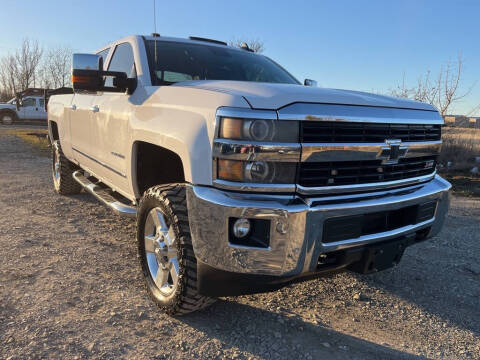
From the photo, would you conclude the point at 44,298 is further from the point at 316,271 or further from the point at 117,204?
the point at 316,271

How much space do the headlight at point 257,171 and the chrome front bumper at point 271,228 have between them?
0.28 feet

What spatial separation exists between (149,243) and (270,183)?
3.86 ft

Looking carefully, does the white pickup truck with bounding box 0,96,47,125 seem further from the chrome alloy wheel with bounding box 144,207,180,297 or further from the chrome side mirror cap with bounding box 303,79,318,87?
the chrome alloy wheel with bounding box 144,207,180,297

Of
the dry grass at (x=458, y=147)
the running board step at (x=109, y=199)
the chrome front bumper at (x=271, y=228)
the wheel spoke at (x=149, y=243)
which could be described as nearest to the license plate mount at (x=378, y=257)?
the chrome front bumper at (x=271, y=228)

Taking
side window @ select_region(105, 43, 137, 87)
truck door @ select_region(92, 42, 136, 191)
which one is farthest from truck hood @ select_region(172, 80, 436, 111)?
side window @ select_region(105, 43, 137, 87)

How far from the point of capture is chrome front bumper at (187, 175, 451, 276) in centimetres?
200

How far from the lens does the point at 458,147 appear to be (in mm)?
11930

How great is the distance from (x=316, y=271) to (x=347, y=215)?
0.35 metres

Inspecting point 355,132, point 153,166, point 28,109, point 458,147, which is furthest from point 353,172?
point 28,109

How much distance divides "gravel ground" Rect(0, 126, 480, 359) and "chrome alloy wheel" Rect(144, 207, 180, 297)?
0.21 m

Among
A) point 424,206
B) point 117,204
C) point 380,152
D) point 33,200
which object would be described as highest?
point 380,152

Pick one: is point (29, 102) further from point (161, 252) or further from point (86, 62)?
point (161, 252)

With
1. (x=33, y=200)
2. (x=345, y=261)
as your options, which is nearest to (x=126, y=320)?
(x=345, y=261)

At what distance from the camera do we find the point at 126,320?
260cm
